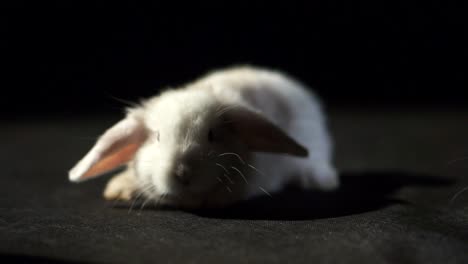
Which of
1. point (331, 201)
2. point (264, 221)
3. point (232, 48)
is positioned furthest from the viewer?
point (232, 48)

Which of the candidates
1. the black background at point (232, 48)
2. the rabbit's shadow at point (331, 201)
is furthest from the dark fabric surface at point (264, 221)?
the black background at point (232, 48)

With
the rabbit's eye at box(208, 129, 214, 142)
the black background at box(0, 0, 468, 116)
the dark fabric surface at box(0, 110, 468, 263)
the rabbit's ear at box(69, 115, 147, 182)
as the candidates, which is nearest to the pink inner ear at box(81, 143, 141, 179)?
the rabbit's ear at box(69, 115, 147, 182)

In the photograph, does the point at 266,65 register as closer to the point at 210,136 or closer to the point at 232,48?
the point at 232,48

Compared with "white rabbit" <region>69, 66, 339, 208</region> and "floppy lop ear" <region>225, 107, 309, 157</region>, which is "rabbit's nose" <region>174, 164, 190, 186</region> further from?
"floppy lop ear" <region>225, 107, 309, 157</region>

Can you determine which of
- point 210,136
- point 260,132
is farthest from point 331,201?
point 210,136

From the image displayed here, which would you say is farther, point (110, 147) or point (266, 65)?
point (266, 65)

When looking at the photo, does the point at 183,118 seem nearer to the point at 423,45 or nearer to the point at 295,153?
the point at 295,153

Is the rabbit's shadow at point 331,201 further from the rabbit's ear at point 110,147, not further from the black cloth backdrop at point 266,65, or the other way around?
the rabbit's ear at point 110,147
